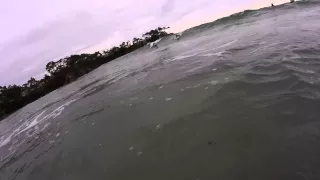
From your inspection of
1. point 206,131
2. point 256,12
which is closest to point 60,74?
point 256,12

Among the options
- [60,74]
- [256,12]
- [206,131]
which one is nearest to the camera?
[206,131]

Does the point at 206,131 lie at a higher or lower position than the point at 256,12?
lower

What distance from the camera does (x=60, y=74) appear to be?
147 feet

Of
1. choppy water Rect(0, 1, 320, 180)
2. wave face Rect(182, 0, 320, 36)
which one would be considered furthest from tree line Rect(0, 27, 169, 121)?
choppy water Rect(0, 1, 320, 180)

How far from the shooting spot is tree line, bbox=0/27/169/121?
39.2 meters

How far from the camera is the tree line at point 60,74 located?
3916 centimetres

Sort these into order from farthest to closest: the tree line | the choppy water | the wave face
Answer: the tree line < the wave face < the choppy water

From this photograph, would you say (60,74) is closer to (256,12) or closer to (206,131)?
(256,12)

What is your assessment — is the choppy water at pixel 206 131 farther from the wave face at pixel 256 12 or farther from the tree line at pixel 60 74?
the tree line at pixel 60 74

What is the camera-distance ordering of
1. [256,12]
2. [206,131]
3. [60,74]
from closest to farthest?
[206,131], [256,12], [60,74]

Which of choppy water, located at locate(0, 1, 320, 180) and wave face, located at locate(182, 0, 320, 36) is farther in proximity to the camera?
wave face, located at locate(182, 0, 320, 36)

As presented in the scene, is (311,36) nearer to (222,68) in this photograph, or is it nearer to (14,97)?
(222,68)

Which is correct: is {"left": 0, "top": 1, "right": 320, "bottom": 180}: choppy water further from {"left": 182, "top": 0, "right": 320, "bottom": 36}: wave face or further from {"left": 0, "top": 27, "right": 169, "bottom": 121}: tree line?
{"left": 0, "top": 27, "right": 169, "bottom": 121}: tree line

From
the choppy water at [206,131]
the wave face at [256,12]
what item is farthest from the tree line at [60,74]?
the choppy water at [206,131]
